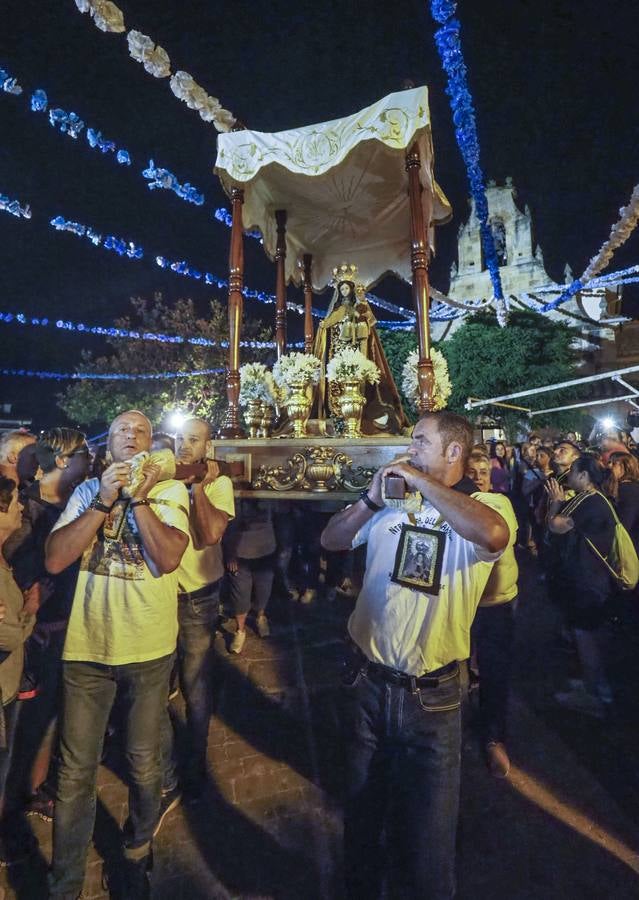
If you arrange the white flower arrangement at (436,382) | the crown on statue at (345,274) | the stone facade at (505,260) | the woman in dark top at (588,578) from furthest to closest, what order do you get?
the stone facade at (505,260)
the crown on statue at (345,274)
the white flower arrangement at (436,382)
the woman in dark top at (588,578)

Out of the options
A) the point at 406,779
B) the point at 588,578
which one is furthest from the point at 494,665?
the point at 406,779

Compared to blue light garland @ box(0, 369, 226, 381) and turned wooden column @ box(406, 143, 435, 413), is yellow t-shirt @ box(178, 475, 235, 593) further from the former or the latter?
blue light garland @ box(0, 369, 226, 381)

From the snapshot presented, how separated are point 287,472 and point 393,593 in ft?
11.1

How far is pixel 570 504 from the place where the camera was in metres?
4.25

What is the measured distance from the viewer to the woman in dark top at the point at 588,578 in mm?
4062

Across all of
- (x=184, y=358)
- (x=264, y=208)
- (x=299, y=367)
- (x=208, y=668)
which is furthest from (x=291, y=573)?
(x=184, y=358)

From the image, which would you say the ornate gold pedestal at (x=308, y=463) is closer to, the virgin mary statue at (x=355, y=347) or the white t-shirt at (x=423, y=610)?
the virgin mary statue at (x=355, y=347)

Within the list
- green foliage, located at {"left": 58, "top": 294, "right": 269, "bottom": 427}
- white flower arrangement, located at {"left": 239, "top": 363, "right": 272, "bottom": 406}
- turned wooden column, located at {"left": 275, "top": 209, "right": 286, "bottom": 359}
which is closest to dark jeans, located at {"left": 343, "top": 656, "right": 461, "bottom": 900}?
white flower arrangement, located at {"left": 239, "top": 363, "right": 272, "bottom": 406}

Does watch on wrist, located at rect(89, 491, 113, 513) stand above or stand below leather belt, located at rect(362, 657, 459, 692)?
above

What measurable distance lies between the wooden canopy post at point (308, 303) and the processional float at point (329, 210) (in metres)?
1.16

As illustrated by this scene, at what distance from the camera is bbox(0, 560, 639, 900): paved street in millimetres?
2375

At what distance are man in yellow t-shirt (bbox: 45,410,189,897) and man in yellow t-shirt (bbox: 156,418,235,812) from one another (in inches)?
22.8

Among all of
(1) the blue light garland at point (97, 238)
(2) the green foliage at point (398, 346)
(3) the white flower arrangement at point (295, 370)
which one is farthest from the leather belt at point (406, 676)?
(2) the green foliage at point (398, 346)

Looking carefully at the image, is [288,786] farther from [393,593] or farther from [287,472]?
[287,472]
